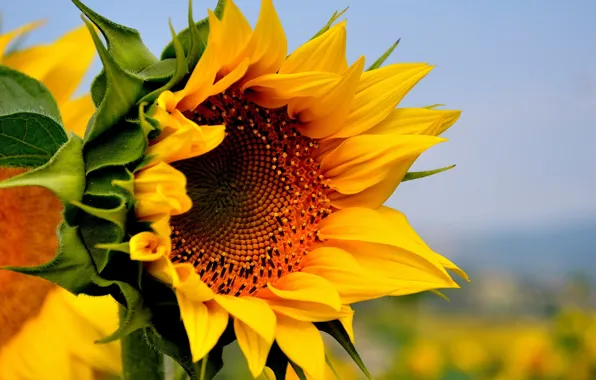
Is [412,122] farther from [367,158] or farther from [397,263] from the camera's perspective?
[397,263]

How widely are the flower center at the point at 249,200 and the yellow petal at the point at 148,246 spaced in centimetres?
13

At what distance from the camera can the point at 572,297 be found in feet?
12.4

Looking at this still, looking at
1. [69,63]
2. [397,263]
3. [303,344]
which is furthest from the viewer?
[69,63]

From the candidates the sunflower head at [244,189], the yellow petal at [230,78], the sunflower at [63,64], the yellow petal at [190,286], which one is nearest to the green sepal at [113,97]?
the sunflower head at [244,189]

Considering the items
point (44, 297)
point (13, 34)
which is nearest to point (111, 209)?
point (44, 297)

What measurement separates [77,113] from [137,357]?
22.8 inches

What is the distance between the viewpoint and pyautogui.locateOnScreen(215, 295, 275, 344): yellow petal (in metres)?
1.12

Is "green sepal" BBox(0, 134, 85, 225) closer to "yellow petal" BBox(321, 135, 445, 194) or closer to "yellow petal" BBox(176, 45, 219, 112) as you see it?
"yellow petal" BBox(176, 45, 219, 112)

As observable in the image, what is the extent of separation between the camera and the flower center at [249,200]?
128cm

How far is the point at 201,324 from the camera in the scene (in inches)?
43.2

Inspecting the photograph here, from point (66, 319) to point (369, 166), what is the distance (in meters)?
0.70

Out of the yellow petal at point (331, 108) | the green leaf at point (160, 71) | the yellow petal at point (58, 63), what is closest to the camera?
the green leaf at point (160, 71)

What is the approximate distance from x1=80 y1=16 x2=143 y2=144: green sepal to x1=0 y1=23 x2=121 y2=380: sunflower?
537 millimetres

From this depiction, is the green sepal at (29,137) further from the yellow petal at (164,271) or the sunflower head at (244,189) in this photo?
the yellow petal at (164,271)
